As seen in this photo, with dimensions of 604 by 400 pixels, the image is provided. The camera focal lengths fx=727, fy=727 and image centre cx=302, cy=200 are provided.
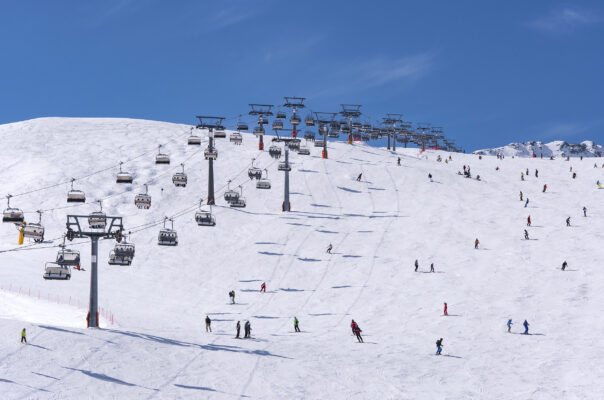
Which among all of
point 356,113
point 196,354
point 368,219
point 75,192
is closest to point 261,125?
point 356,113

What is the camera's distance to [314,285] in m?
47.9

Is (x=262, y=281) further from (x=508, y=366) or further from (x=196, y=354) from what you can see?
(x=508, y=366)

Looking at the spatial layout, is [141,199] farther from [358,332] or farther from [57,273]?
[358,332]

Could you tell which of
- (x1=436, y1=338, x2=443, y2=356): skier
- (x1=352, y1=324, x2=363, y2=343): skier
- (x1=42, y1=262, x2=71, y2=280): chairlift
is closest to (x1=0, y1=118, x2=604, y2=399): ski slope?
(x1=436, y1=338, x2=443, y2=356): skier

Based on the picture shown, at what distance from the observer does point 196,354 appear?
31328 mm

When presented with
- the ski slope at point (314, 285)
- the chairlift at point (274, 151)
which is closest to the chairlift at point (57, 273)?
the ski slope at point (314, 285)

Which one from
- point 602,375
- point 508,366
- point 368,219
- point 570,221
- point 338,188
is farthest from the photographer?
point 338,188

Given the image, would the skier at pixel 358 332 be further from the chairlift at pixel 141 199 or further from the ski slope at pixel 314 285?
the chairlift at pixel 141 199

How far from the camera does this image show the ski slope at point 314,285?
2823 centimetres

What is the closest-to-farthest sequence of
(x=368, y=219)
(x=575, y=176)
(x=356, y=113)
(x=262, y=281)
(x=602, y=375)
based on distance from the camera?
1. (x=602, y=375)
2. (x=262, y=281)
3. (x=368, y=219)
4. (x=575, y=176)
5. (x=356, y=113)

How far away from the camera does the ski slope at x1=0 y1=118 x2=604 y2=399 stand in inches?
1112

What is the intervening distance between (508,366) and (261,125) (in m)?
58.6

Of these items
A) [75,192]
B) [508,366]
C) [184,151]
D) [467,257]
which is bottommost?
[508,366]

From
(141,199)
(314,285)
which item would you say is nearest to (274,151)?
(141,199)
